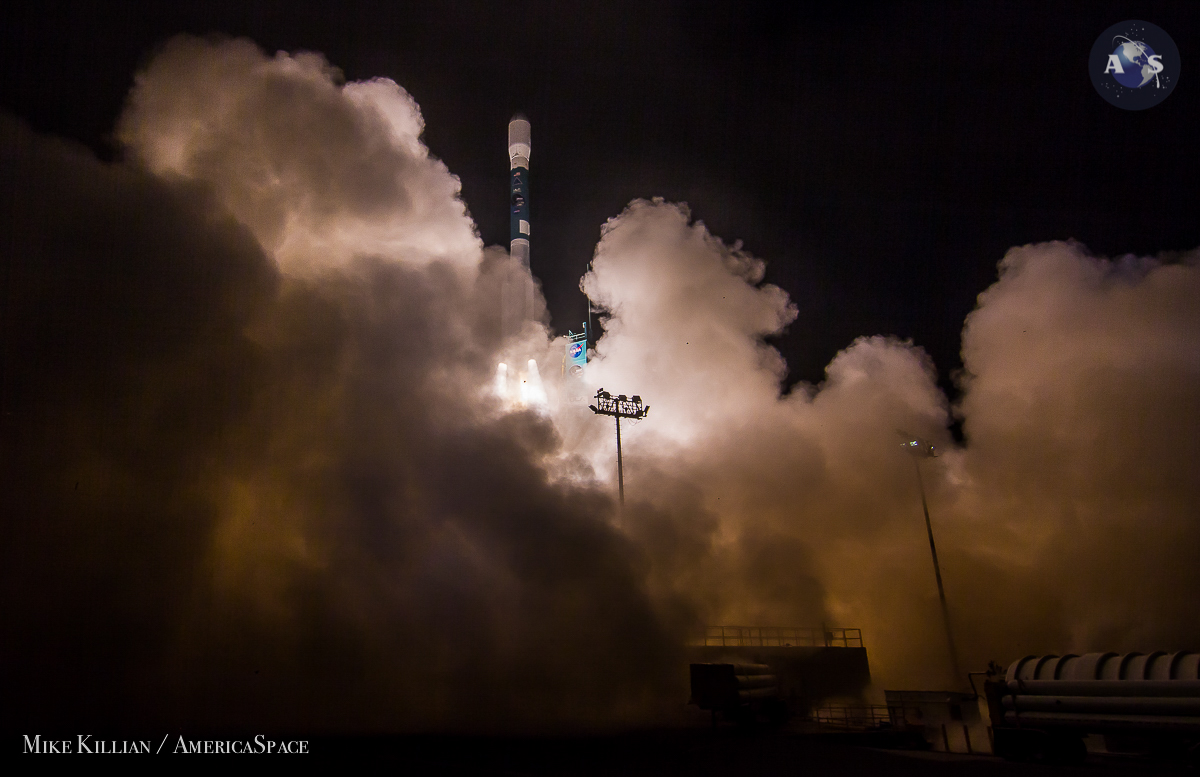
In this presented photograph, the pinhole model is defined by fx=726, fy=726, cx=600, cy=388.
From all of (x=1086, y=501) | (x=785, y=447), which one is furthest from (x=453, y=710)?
(x=1086, y=501)

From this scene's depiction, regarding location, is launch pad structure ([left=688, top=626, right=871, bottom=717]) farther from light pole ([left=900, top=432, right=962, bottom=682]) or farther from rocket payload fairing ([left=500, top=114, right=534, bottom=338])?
rocket payload fairing ([left=500, top=114, right=534, bottom=338])

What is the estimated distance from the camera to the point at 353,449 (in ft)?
82.1

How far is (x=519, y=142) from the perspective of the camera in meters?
60.0

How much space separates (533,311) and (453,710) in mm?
33194

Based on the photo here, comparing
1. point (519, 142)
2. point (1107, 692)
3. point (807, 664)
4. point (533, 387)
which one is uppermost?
point (519, 142)

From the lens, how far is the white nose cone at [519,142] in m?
59.9

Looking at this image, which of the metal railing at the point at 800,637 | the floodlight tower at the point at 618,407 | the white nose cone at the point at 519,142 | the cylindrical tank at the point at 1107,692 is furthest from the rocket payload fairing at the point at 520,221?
the cylindrical tank at the point at 1107,692

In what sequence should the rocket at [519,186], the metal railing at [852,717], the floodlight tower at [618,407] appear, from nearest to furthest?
the metal railing at [852,717] → the floodlight tower at [618,407] → the rocket at [519,186]

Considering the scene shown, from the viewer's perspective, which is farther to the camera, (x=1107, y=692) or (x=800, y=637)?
(x=800, y=637)

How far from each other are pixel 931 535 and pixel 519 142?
43.7 meters

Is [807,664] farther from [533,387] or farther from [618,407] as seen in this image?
[533,387]

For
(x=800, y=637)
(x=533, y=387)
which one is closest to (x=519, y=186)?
(x=533, y=387)

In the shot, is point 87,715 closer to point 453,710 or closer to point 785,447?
point 453,710

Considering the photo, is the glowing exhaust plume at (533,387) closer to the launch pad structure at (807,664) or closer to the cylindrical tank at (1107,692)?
the launch pad structure at (807,664)
